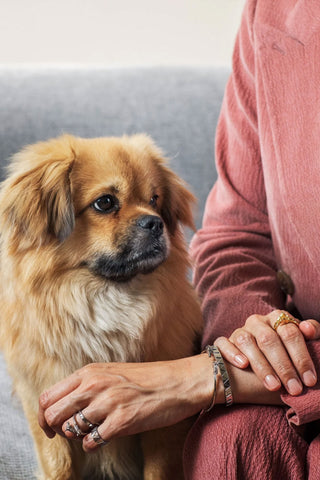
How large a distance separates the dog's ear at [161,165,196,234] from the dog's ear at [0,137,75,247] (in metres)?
0.21

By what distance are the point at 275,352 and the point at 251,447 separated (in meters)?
0.13

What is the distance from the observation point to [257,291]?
39.2 inches

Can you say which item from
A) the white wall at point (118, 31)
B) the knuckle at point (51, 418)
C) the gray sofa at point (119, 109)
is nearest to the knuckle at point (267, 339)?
the knuckle at point (51, 418)

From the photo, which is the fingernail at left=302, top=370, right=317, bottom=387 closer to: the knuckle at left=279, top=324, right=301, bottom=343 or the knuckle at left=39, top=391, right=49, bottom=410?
the knuckle at left=279, top=324, right=301, bottom=343

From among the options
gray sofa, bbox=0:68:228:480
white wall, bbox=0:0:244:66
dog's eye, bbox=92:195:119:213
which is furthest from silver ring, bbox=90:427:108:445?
white wall, bbox=0:0:244:66

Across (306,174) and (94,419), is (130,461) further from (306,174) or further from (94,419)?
(306,174)

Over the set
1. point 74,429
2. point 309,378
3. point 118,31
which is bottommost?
point 74,429

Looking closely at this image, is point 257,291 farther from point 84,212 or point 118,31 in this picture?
→ point 118,31

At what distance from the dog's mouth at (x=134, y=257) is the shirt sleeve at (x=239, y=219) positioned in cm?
15

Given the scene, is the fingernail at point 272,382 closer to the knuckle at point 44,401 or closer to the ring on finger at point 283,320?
the ring on finger at point 283,320

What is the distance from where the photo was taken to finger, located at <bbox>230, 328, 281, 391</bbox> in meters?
0.78

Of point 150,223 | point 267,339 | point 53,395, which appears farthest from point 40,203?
point 267,339

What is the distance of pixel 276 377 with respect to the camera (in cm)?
78

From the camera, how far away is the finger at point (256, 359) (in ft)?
2.56
